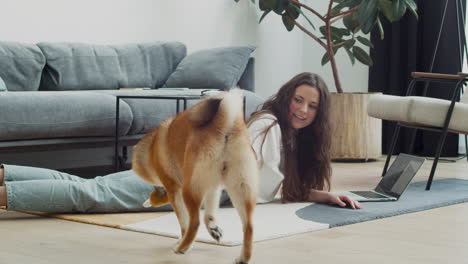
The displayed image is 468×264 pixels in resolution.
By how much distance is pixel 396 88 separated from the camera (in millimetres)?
5867

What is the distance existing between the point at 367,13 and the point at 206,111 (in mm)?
3182

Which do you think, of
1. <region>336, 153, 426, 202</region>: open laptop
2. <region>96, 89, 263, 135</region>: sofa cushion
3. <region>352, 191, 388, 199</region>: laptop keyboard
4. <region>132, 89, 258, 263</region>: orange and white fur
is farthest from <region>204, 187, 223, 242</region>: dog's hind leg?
<region>96, 89, 263, 135</region>: sofa cushion

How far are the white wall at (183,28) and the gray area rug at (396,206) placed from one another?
2.23 meters

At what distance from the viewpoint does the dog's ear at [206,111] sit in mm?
1940

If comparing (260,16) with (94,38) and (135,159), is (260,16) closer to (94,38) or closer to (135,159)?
(94,38)

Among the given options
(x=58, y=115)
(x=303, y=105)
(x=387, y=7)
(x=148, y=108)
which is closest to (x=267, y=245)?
(x=303, y=105)

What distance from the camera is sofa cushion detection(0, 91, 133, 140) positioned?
3.58m

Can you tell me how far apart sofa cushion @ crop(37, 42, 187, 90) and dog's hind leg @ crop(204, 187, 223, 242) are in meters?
2.64

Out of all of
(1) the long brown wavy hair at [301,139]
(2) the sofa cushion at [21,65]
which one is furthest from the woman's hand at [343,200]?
(2) the sofa cushion at [21,65]

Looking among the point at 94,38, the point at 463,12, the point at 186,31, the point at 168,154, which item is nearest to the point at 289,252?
the point at 168,154

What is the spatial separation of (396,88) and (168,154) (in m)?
4.04

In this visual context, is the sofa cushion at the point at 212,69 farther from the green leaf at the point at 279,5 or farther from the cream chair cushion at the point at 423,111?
the cream chair cushion at the point at 423,111

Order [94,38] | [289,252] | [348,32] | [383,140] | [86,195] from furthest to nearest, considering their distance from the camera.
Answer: [383,140] < [348,32] < [94,38] < [86,195] < [289,252]

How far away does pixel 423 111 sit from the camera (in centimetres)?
396
